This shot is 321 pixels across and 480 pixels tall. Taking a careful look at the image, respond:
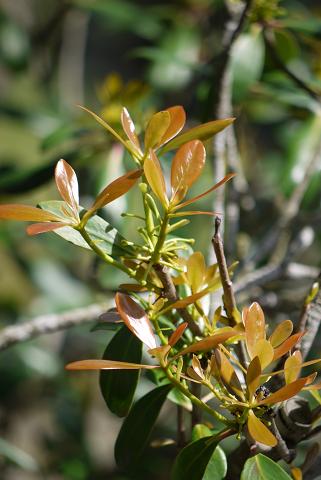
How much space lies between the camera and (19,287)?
8.41 feet

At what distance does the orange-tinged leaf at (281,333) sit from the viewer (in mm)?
508

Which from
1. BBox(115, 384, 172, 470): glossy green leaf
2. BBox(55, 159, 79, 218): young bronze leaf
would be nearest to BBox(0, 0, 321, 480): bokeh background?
BBox(115, 384, 172, 470): glossy green leaf

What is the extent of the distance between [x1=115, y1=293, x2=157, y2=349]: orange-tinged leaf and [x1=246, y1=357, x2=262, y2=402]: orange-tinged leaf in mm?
68

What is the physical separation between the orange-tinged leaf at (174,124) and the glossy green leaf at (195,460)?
230mm

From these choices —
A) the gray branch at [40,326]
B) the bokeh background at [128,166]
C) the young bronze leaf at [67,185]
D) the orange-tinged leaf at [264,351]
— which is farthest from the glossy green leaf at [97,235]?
the gray branch at [40,326]

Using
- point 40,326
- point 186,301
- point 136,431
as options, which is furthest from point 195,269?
point 40,326

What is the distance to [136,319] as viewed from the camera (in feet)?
1.64

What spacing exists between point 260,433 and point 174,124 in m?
0.23

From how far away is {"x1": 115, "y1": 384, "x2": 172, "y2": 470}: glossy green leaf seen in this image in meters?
0.60

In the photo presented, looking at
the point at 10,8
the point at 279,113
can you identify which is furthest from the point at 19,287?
the point at 279,113

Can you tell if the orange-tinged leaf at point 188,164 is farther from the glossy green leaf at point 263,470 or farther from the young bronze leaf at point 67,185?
the glossy green leaf at point 263,470

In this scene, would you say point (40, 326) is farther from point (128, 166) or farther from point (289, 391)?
point (289, 391)

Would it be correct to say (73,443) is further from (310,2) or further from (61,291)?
(310,2)

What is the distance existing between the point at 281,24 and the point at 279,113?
64 cm
